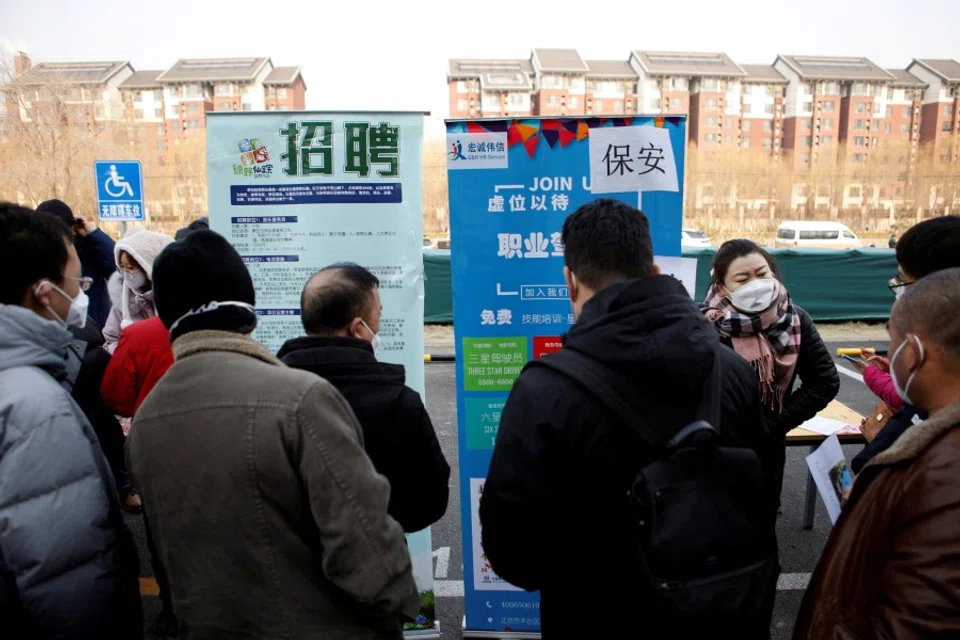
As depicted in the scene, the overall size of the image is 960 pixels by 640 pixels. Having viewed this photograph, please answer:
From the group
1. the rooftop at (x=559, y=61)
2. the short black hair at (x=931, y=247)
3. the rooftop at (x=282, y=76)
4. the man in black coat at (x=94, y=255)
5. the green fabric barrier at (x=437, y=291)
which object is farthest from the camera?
the rooftop at (x=282, y=76)

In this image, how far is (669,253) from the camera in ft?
8.63

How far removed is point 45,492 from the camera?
1373mm

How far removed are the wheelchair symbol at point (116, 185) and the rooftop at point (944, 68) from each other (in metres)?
77.8

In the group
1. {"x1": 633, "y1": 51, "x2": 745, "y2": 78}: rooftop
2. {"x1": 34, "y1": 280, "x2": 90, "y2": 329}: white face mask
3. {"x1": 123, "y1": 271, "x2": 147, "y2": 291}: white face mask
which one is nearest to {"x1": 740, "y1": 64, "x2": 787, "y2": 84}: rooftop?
{"x1": 633, "y1": 51, "x2": 745, "y2": 78}: rooftop

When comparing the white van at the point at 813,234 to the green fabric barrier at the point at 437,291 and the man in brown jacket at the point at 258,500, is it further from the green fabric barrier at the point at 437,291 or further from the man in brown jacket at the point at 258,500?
the man in brown jacket at the point at 258,500

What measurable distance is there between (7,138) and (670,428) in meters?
25.3

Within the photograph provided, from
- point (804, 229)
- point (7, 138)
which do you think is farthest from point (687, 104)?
point (7, 138)

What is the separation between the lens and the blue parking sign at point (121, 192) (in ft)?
28.5

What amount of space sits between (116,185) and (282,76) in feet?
225


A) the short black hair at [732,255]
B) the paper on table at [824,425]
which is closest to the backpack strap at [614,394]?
the short black hair at [732,255]

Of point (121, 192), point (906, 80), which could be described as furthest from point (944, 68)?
point (121, 192)

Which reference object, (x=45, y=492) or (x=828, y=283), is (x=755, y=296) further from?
(x=828, y=283)

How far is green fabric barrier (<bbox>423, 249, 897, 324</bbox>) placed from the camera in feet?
33.9

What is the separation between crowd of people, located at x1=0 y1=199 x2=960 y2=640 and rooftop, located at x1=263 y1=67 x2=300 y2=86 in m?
75.3
